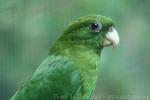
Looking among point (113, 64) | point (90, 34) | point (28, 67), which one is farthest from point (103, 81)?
point (90, 34)

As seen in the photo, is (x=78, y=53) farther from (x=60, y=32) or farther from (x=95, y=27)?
(x=60, y=32)

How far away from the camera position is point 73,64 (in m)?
4.17

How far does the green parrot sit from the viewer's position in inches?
162

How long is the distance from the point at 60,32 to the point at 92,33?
1.26 meters

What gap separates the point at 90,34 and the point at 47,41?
1.44 metres

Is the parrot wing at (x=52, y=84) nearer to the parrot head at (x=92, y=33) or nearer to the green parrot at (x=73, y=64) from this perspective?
the green parrot at (x=73, y=64)

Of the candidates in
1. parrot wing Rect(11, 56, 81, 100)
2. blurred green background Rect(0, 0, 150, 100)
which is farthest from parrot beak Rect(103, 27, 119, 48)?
blurred green background Rect(0, 0, 150, 100)

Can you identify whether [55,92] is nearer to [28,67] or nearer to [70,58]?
Answer: [70,58]

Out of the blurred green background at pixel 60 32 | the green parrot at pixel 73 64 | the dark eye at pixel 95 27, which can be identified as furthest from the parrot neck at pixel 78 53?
the blurred green background at pixel 60 32

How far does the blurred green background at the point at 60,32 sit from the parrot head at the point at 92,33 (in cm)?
110

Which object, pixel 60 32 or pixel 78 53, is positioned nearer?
pixel 78 53

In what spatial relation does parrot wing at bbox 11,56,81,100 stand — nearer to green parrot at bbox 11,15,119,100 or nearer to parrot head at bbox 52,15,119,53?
green parrot at bbox 11,15,119,100

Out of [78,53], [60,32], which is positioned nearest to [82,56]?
[78,53]

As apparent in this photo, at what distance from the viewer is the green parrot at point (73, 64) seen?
4.12 metres
